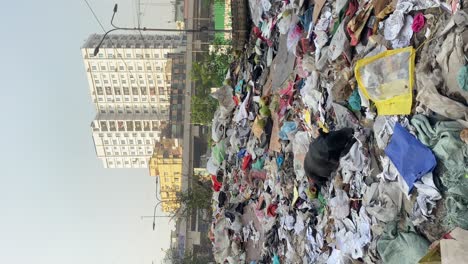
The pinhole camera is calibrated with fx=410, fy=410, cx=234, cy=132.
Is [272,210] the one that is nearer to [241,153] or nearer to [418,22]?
[241,153]

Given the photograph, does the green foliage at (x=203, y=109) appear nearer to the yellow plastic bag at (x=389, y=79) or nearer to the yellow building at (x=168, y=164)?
the yellow building at (x=168, y=164)

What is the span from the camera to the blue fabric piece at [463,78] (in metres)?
2.40

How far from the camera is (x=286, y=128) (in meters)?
5.06

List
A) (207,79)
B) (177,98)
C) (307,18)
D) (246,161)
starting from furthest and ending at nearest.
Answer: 1. (177,98)
2. (207,79)
3. (246,161)
4. (307,18)

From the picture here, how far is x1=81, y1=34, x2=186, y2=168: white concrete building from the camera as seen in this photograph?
3866 centimetres

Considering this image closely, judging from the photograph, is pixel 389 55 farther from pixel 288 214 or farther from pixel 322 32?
pixel 288 214

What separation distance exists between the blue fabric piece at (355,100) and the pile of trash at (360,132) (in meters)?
0.01

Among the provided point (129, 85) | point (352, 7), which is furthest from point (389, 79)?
point (129, 85)

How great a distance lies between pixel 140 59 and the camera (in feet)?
128

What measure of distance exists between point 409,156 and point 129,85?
3890 centimetres

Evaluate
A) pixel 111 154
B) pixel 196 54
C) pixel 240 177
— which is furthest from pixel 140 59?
pixel 240 177

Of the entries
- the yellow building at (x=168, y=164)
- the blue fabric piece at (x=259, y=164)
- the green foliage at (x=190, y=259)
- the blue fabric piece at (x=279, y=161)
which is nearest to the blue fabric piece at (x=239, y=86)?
the blue fabric piece at (x=259, y=164)

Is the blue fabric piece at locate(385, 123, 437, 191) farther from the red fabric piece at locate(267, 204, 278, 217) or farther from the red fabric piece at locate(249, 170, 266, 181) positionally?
the red fabric piece at locate(249, 170, 266, 181)

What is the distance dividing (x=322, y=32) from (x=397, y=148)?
1.76 meters
